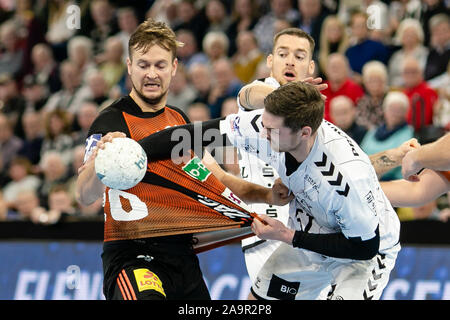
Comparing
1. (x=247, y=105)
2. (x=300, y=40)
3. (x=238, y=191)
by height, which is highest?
(x=300, y=40)

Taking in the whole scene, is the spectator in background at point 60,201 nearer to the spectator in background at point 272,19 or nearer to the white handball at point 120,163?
the spectator in background at point 272,19

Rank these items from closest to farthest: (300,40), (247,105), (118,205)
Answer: (118,205) < (247,105) < (300,40)

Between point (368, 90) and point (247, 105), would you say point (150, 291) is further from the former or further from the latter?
point (368, 90)

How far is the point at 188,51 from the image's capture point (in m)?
13.7

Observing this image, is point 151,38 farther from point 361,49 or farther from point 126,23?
point 126,23

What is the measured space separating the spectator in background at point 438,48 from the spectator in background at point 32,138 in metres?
7.00

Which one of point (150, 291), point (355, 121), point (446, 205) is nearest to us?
point (150, 291)

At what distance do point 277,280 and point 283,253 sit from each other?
252 mm

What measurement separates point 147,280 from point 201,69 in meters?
7.23

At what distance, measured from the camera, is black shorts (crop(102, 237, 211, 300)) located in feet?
17.8

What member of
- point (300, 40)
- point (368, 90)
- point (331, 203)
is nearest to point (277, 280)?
point (331, 203)

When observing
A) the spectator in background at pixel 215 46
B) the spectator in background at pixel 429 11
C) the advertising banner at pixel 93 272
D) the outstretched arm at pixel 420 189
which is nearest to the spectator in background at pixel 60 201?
the advertising banner at pixel 93 272

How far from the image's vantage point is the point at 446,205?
939 cm

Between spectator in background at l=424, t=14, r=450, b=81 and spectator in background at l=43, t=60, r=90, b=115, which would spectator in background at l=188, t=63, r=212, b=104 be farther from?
spectator in background at l=424, t=14, r=450, b=81
